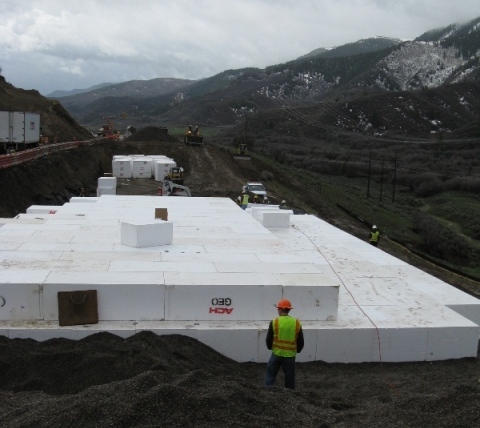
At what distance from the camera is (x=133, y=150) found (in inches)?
1913

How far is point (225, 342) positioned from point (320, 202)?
87.9 ft

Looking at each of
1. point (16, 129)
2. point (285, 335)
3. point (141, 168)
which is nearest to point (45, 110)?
point (141, 168)

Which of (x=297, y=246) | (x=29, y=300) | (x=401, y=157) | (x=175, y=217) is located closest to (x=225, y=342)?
(x=29, y=300)

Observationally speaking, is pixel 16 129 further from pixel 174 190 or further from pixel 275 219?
pixel 275 219

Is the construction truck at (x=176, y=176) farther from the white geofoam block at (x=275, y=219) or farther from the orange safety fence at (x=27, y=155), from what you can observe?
the white geofoam block at (x=275, y=219)

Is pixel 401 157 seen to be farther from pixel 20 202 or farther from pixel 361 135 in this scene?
pixel 20 202

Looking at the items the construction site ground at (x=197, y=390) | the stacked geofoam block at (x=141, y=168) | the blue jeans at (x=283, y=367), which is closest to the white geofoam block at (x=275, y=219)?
the construction site ground at (x=197, y=390)

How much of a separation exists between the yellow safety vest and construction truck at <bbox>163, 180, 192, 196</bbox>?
2127 cm

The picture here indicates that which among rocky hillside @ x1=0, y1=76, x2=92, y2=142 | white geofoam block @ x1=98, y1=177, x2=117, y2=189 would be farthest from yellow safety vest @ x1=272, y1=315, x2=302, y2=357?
rocky hillside @ x1=0, y1=76, x2=92, y2=142

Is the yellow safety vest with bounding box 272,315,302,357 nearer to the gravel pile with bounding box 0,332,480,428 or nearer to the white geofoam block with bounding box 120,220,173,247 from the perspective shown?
the gravel pile with bounding box 0,332,480,428

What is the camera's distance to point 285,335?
7.47 m

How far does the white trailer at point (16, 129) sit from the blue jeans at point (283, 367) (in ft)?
81.0

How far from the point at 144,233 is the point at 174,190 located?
17.1 meters

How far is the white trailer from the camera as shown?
28.7 m
